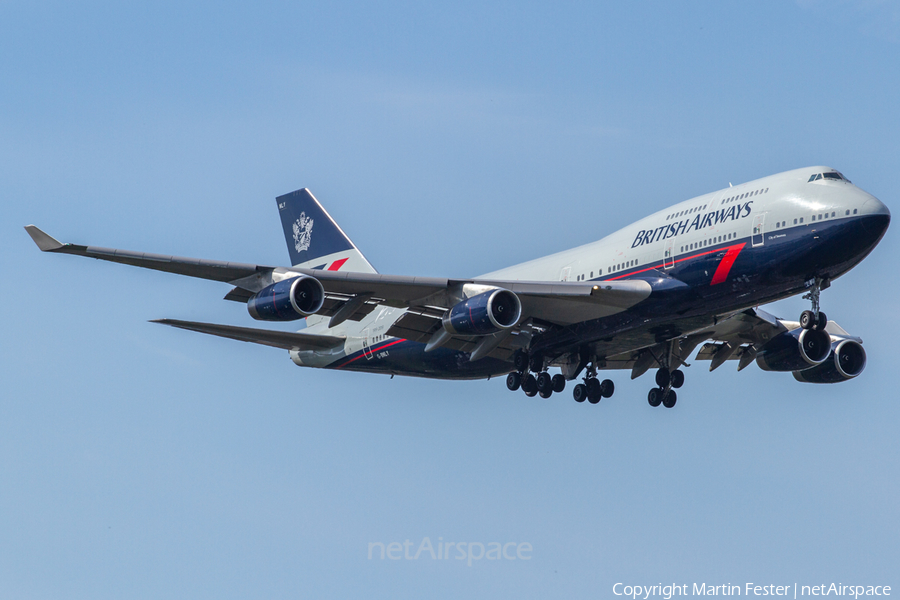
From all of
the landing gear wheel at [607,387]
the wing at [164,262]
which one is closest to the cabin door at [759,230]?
the landing gear wheel at [607,387]

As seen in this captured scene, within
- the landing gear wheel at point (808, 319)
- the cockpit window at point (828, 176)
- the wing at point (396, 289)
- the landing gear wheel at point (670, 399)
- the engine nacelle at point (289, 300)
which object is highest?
the cockpit window at point (828, 176)

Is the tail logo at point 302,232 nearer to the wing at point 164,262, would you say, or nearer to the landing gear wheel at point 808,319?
the wing at point 164,262

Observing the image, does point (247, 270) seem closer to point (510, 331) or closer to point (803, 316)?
point (510, 331)

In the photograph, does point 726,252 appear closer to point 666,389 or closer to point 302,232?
point 666,389

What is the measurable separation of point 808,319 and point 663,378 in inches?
349

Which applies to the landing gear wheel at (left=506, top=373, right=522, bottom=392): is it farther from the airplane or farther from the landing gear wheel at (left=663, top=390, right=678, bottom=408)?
the landing gear wheel at (left=663, top=390, right=678, bottom=408)

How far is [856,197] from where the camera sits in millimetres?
34062

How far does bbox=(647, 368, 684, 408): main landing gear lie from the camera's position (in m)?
43.1

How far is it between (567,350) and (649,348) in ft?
12.5

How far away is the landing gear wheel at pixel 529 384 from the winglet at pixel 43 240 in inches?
686

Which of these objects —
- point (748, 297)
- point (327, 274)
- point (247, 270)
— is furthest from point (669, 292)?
point (247, 270)

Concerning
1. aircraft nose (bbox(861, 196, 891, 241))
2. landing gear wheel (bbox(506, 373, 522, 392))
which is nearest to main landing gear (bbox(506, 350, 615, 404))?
landing gear wheel (bbox(506, 373, 522, 392))

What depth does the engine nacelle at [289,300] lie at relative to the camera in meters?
35.1

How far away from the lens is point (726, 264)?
35156 mm
